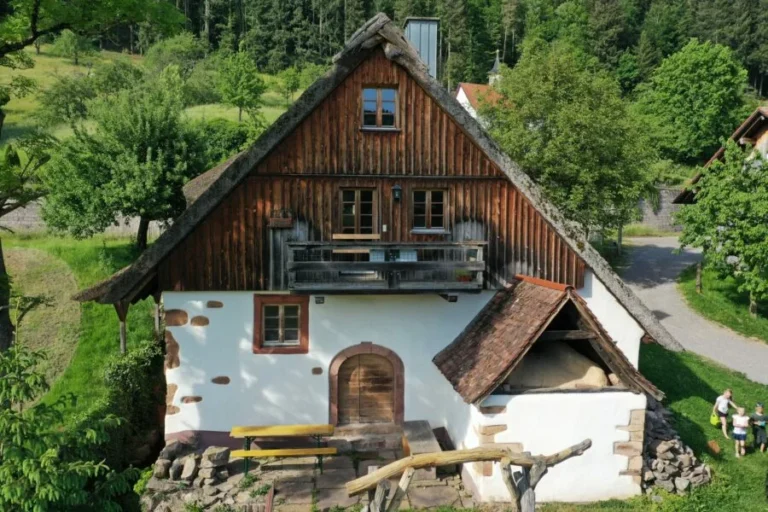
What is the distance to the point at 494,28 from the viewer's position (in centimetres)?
8125

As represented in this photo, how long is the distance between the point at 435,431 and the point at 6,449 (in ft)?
27.1

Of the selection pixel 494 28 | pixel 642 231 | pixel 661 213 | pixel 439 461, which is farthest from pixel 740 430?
pixel 494 28

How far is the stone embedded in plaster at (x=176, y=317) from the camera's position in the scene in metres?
12.6

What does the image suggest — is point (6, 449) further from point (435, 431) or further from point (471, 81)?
point (471, 81)

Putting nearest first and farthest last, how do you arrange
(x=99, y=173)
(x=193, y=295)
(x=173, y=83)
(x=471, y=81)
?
1. (x=193, y=295)
2. (x=99, y=173)
3. (x=173, y=83)
4. (x=471, y=81)

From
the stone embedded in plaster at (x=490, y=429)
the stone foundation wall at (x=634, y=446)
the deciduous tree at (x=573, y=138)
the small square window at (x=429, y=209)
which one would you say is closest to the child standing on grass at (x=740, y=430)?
the stone foundation wall at (x=634, y=446)

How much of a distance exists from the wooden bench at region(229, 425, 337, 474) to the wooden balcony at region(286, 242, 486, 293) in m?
2.88

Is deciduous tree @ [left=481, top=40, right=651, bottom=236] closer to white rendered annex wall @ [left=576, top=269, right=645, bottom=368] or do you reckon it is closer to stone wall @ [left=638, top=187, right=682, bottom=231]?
white rendered annex wall @ [left=576, top=269, right=645, bottom=368]

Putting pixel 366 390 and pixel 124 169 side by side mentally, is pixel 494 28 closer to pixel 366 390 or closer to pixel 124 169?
pixel 124 169

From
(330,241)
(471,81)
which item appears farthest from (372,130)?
(471,81)

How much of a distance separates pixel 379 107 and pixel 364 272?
3582mm

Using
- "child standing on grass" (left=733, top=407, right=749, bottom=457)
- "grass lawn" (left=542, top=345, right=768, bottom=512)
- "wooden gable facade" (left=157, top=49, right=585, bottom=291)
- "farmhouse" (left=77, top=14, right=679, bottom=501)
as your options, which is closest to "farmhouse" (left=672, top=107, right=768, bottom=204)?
"grass lawn" (left=542, top=345, right=768, bottom=512)

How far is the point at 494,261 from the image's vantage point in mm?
13328

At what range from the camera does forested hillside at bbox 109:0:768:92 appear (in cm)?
7206
